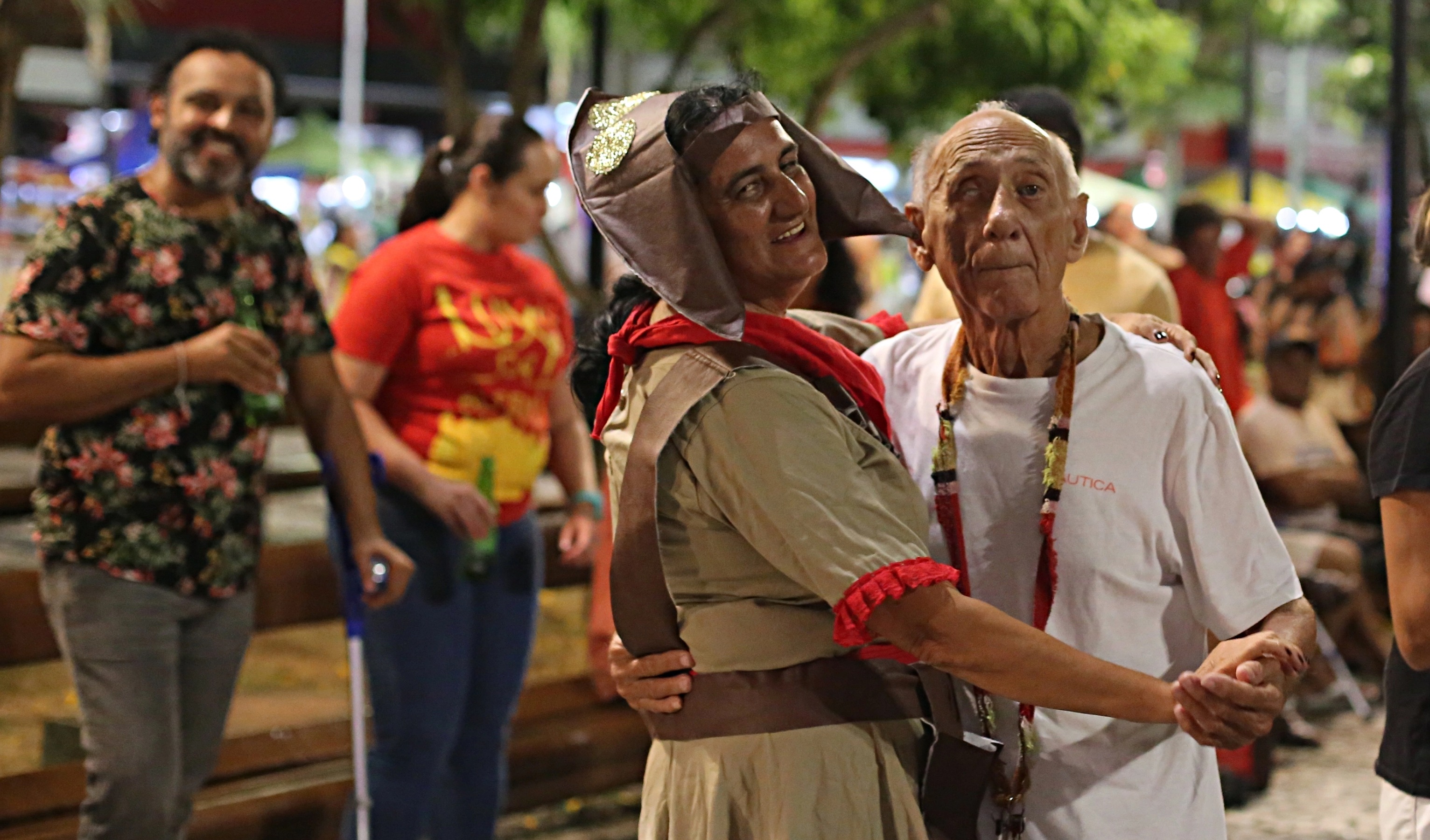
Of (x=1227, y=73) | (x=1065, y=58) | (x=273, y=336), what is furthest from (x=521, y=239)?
(x=1227, y=73)

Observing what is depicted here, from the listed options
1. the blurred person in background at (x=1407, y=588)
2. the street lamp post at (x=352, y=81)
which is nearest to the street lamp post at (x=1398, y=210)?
the blurred person in background at (x=1407, y=588)

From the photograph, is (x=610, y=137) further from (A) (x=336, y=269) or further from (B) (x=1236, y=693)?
(A) (x=336, y=269)

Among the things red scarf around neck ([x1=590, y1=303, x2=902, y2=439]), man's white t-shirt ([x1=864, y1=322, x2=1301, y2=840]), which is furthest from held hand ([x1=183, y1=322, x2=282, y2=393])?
man's white t-shirt ([x1=864, y1=322, x2=1301, y2=840])

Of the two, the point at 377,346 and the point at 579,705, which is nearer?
the point at 377,346

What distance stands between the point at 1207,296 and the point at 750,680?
5.86m

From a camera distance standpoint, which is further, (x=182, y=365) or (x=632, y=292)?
(x=182, y=365)

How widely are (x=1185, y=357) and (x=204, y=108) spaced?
2486mm

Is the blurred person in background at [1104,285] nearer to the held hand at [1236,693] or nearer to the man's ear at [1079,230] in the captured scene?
the man's ear at [1079,230]

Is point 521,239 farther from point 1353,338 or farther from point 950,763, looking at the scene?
point 1353,338

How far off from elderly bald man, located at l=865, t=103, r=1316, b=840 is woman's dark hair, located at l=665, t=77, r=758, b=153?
417 mm

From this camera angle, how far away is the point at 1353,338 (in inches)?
457

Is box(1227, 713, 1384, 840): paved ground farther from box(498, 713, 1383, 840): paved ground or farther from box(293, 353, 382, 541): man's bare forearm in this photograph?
box(293, 353, 382, 541): man's bare forearm

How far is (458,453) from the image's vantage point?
14.7 feet

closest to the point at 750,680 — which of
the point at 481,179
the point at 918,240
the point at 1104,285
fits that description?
the point at 918,240
